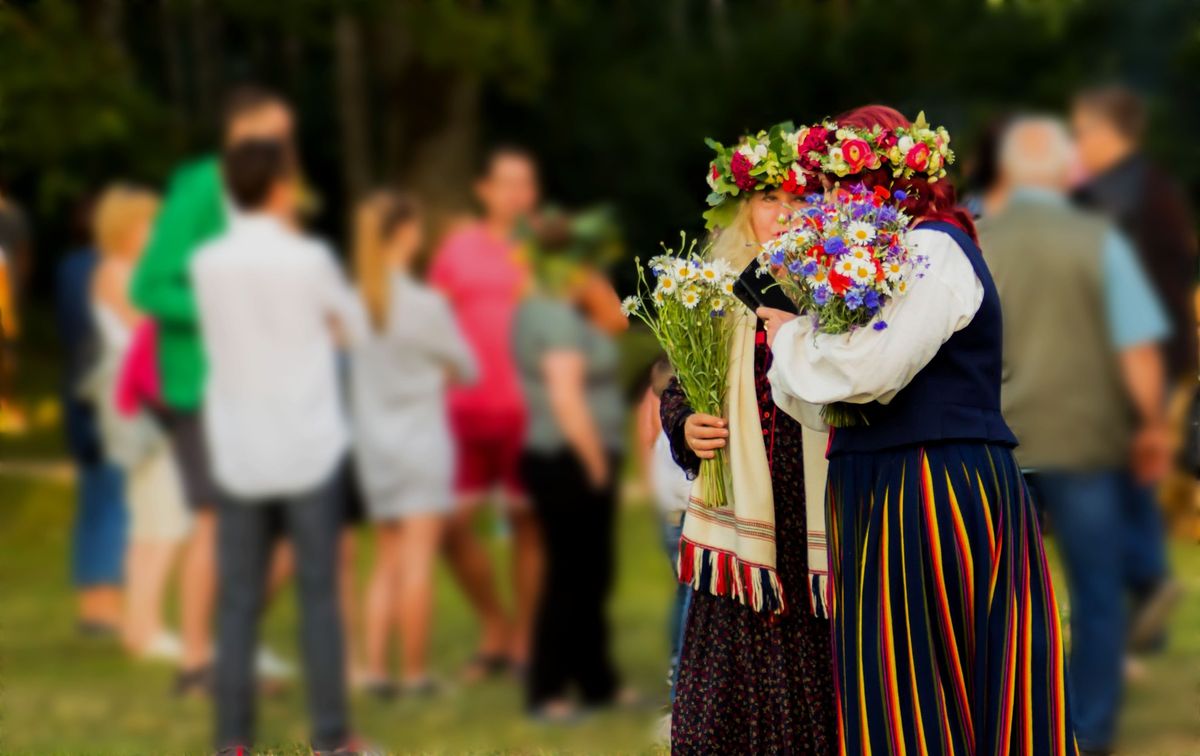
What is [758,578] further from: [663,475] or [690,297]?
[663,475]

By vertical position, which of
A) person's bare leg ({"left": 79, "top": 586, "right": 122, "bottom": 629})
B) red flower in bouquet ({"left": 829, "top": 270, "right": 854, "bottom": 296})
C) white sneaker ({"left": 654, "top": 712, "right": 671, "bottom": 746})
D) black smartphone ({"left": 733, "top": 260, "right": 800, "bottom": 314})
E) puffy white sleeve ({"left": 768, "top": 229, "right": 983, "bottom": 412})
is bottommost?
white sneaker ({"left": 654, "top": 712, "right": 671, "bottom": 746})

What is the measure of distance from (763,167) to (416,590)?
77.0 inches

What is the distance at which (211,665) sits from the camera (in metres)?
4.14

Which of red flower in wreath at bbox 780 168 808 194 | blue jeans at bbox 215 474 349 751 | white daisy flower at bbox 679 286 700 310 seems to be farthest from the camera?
blue jeans at bbox 215 474 349 751

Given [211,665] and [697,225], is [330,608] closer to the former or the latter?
[211,665]

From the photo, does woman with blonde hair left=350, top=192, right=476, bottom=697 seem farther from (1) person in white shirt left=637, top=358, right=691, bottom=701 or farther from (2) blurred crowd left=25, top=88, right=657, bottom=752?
(1) person in white shirt left=637, top=358, right=691, bottom=701

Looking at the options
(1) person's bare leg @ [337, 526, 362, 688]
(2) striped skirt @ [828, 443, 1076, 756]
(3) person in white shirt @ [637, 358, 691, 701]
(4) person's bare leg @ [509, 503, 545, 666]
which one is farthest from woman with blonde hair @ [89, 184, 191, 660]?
(2) striped skirt @ [828, 443, 1076, 756]

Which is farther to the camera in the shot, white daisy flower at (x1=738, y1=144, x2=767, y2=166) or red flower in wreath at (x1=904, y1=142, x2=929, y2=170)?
white daisy flower at (x1=738, y1=144, x2=767, y2=166)

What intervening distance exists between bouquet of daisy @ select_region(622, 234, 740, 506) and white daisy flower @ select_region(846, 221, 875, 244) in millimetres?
426

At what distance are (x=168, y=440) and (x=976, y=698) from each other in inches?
98.8

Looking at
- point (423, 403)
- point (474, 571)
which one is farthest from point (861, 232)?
point (474, 571)

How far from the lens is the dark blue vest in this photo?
8.21ft

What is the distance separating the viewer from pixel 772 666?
2852 mm

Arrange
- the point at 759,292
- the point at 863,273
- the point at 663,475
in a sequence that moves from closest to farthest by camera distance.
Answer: the point at 863,273
the point at 759,292
the point at 663,475
